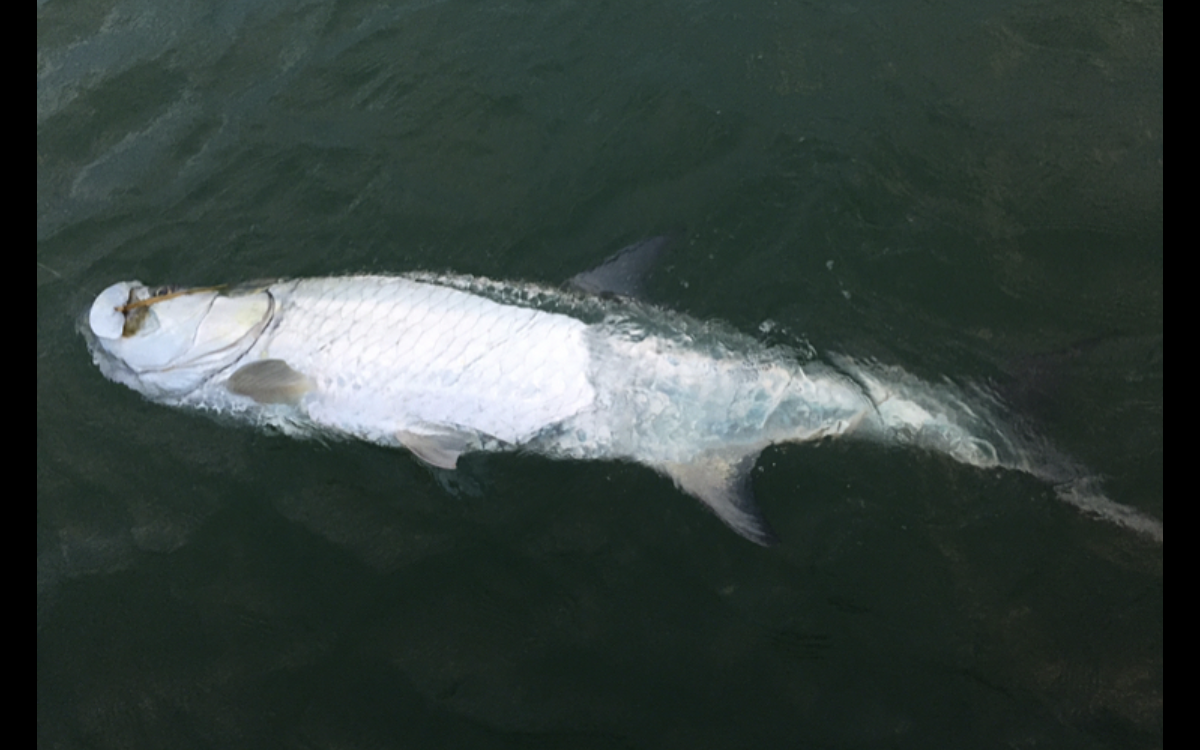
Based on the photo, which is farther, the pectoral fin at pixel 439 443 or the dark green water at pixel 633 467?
the pectoral fin at pixel 439 443

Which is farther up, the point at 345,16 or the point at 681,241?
the point at 345,16

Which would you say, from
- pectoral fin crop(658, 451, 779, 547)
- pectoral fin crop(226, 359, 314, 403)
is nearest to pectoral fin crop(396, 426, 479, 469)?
pectoral fin crop(226, 359, 314, 403)

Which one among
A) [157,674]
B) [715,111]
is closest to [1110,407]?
[715,111]

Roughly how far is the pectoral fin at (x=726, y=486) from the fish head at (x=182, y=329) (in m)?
2.43

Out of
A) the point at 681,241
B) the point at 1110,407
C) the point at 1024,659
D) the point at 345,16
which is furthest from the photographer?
the point at 345,16

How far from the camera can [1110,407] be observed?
4578mm

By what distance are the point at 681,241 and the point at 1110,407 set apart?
8.12ft

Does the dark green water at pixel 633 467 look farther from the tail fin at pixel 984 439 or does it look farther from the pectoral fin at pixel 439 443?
the pectoral fin at pixel 439 443

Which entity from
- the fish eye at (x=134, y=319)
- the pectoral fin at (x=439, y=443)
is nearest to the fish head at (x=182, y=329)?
the fish eye at (x=134, y=319)

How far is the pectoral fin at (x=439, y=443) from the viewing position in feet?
14.9

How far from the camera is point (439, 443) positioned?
459 cm

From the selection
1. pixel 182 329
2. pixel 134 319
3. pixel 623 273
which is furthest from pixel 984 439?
pixel 134 319

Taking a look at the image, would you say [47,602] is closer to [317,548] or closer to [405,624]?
[317,548]

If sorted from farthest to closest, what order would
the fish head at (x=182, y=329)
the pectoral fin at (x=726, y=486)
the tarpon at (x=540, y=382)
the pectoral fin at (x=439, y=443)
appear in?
the fish head at (x=182, y=329)
the pectoral fin at (x=439, y=443)
the tarpon at (x=540, y=382)
the pectoral fin at (x=726, y=486)
